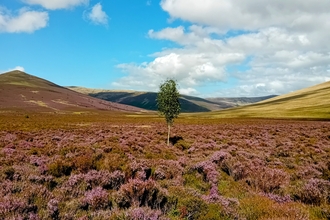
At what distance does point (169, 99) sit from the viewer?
30141 mm

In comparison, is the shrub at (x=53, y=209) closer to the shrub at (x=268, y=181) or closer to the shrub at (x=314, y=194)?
the shrub at (x=268, y=181)

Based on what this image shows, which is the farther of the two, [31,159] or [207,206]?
[31,159]

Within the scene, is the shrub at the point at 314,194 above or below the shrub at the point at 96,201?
below

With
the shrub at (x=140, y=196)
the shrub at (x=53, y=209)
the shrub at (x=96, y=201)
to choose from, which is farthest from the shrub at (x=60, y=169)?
the shrub at (x=140, y=196)

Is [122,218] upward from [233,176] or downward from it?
upward

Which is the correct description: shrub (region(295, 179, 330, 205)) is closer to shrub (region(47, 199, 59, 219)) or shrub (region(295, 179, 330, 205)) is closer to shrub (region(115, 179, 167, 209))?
shrub (region(115, 179, 167, 209))

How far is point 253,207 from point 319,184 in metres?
4.31

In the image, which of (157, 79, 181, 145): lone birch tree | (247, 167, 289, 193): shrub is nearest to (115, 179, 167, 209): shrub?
(247, 167, 289, 193): shrub

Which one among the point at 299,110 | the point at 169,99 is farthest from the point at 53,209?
the point at 299,110

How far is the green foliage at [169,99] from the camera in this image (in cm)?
3014

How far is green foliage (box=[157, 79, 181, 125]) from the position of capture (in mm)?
30141

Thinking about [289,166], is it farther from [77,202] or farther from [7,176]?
[7,176]

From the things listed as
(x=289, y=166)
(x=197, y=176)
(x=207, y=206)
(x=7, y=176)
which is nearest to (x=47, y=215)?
(x=207, y=206)

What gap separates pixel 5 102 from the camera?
552ft
